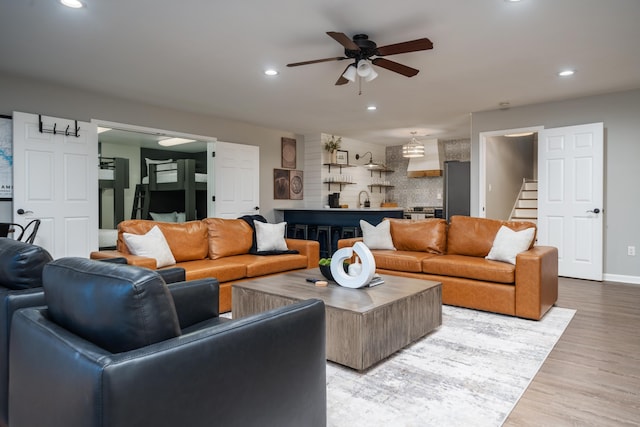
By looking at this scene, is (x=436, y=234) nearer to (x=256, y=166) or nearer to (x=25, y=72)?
(x=256, y=166)

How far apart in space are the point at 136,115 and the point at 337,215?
12.3ft

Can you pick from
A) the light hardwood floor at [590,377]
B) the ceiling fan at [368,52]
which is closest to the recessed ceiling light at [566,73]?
the ceiling fan at [368,52]

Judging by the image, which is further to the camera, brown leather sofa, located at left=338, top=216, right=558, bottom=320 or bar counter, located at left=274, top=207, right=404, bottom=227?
bar counter, located at left=274, top=207, right=404, bottom=227

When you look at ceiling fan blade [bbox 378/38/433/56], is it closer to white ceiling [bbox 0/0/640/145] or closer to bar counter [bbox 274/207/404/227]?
white ceiling [bbox 0/0/640/145]

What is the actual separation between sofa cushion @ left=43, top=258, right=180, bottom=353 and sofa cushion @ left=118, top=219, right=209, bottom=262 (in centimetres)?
272

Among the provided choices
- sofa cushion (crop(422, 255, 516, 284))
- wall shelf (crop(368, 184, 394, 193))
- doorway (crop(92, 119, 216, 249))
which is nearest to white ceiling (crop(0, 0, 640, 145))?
sofa cushion (crop(422, 255, 516, 284))

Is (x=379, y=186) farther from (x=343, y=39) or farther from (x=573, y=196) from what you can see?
(x=343, y=39)

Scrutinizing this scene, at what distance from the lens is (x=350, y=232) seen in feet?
23.0

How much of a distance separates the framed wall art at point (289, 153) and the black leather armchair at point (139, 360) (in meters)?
6.57

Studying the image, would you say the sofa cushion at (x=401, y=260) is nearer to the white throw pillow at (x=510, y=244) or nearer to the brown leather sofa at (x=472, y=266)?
the brown leather sofa at (x=472, y=266)

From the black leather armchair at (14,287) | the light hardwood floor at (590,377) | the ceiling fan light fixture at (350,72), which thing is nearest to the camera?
the black leather armchair at (14,287)

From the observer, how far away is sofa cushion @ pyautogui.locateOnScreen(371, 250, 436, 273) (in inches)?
165

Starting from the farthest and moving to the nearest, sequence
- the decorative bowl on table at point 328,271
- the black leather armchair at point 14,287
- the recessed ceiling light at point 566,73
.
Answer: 1. the recessed ceiling light at point 566,73
2. the decorative bowl on table at point 328,271
3. the black leather armchair at point 14,287

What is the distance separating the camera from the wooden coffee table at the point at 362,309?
2420mm
